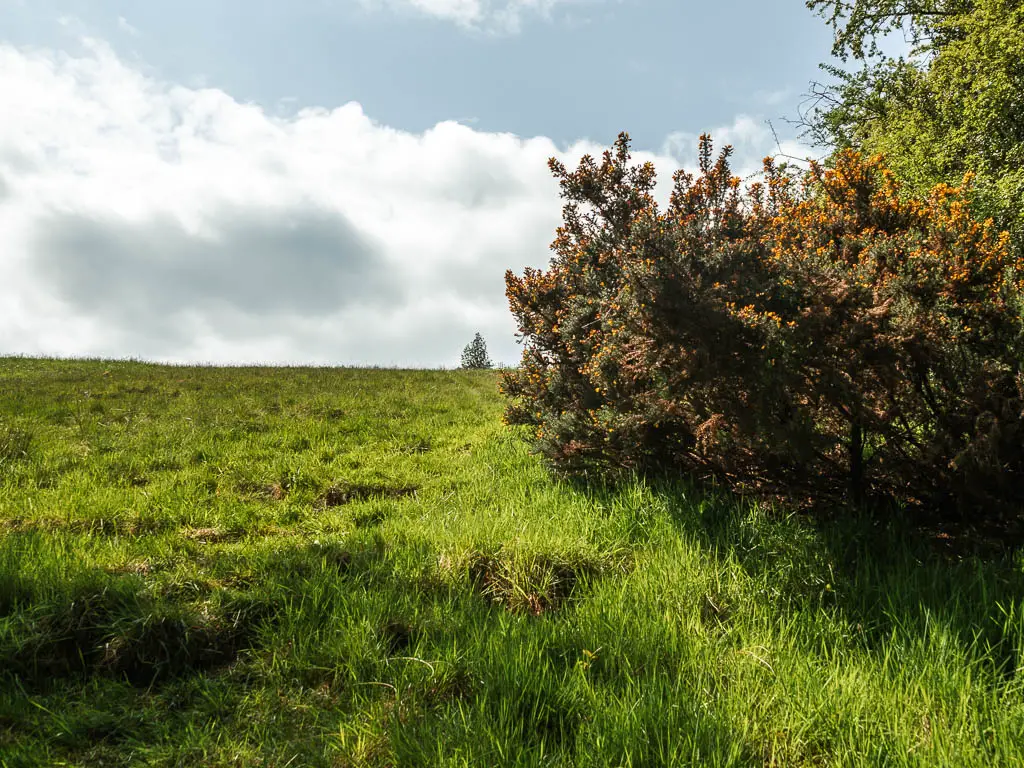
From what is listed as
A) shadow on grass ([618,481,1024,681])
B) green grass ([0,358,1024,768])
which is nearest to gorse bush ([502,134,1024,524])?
shadow on grass ([618,481,1024,681])

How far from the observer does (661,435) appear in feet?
17.4

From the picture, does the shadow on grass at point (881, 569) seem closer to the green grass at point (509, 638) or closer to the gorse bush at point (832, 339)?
the green grass at point (509, 638)

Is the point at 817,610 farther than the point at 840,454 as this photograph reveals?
No

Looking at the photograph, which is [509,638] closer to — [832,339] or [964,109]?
[832,339]

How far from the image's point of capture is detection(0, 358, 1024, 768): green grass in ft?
8.13

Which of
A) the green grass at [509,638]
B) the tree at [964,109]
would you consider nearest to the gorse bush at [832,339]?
the green grass at [509,638]

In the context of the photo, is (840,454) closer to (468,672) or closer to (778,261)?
(778,261)

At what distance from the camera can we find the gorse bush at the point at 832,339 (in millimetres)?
3742

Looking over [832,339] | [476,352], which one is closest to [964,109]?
[832,339]

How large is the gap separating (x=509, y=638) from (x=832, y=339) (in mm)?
2812

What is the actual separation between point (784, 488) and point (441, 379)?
12.6 m

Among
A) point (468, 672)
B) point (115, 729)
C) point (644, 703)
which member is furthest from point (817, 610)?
point (115, 729)

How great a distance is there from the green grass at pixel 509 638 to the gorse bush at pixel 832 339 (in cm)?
59

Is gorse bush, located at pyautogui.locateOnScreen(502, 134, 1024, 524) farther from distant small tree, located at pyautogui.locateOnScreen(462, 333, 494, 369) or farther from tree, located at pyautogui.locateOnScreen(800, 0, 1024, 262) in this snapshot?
distant small tree, located at pyautogui.locateOnScreen(462, 333, 494, 369)
